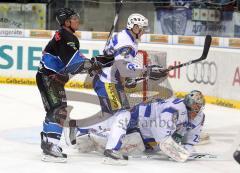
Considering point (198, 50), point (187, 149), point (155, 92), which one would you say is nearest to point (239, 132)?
point (155, 92)

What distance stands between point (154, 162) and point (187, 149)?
0.37 m

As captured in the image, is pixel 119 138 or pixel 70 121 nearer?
pixel 119 138

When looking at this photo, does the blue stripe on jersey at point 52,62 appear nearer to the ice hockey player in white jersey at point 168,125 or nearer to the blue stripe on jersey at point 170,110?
the ice hockey player in white jersey at point 168,125

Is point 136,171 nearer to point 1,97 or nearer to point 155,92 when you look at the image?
point 155,92

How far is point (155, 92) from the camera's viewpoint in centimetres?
824

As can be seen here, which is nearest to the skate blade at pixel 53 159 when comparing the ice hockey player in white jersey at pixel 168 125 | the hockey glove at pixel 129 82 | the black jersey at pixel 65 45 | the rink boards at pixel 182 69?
the ice hockey player in white jersey at pixel 168 125

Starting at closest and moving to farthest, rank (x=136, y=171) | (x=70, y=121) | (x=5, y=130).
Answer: (x=136, y=171) < (x=70, y=121) < (x=5, y=130)

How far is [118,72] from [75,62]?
→ 554 millimetres

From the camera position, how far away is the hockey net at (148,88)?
7.78 metres

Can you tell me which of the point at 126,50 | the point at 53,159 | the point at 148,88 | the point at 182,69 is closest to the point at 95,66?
the point at 126,50

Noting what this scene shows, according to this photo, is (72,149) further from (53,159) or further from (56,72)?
(56,72)

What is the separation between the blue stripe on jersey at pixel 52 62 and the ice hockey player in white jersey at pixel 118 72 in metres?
0.44

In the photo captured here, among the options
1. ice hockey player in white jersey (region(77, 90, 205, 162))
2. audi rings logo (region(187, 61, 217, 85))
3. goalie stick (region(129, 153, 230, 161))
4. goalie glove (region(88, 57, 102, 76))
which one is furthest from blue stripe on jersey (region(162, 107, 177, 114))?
audi rings logo (region(187, 61, 217, 85))

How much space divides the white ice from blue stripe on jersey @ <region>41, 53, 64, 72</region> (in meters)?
0.80
